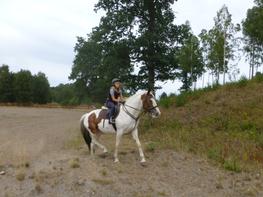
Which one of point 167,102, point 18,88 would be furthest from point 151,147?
point 18,88

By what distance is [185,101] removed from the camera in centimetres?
2603

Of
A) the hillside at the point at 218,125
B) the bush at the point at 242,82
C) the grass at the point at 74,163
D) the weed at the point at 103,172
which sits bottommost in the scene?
the weed at the point at 103,172

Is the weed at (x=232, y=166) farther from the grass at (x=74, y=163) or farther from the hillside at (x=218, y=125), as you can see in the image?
the grass at (x=74, y=163)

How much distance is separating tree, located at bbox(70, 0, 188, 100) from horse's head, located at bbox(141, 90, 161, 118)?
524 inches

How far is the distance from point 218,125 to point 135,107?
22.0 feet

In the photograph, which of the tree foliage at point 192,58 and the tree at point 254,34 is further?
the tree foliage at point 192,58

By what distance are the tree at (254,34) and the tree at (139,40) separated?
44.5 feet

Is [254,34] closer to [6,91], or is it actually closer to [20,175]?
[20,175]

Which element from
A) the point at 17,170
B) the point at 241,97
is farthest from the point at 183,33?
the point at 17,170

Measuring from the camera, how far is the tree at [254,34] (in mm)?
41662

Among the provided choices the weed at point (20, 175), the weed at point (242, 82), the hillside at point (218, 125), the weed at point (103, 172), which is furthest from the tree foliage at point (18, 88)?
the weed at point (103, 172)

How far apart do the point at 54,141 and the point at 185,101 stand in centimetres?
820

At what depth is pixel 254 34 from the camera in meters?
44.7

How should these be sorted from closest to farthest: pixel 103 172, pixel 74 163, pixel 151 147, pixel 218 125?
pixel 103 172, pixel 74 163, pixel 151 147, pixel 218 125
